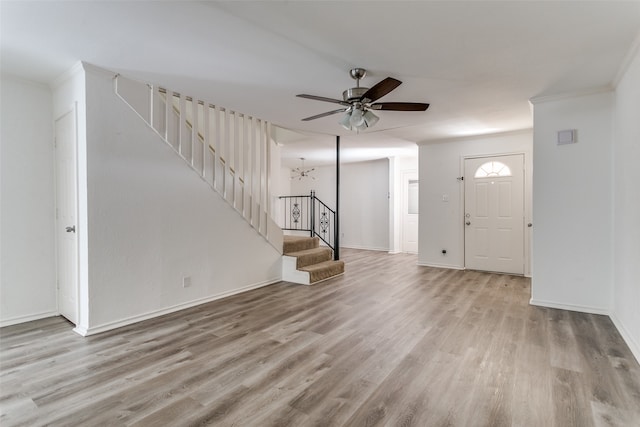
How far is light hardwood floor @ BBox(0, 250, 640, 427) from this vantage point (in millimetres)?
1776

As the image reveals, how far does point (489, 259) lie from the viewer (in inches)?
221

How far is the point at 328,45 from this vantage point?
8.21 ft

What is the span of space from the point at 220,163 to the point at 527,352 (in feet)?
12.6

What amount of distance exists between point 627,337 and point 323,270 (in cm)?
348

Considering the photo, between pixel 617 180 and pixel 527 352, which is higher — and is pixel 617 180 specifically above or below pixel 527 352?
above

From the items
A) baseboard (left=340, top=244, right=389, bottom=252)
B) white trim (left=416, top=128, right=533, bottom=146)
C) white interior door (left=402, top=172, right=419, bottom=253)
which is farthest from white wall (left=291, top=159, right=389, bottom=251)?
white trim (left=416, top=128, right=533, bottom=146)

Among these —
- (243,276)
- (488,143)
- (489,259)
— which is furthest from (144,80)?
(489,259)

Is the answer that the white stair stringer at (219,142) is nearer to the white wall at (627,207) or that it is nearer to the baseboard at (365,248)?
the white wall at (627,207)

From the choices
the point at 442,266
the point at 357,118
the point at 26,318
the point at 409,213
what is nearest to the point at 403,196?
the point at 409,213

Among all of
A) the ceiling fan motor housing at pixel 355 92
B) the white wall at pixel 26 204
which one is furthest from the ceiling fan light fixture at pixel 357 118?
the white wall at pixel 26 204

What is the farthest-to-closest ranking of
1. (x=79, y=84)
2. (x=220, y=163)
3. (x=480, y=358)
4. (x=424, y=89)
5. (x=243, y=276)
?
(x=243, y=276) → (x=220, y=163) → (x=424, y=89) → (x=79, y=84) → (x=480, y=358)

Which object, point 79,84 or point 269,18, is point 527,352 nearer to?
point 269,18

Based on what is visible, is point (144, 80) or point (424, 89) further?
point (424, 89)

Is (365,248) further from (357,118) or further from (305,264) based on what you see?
(357,118)
